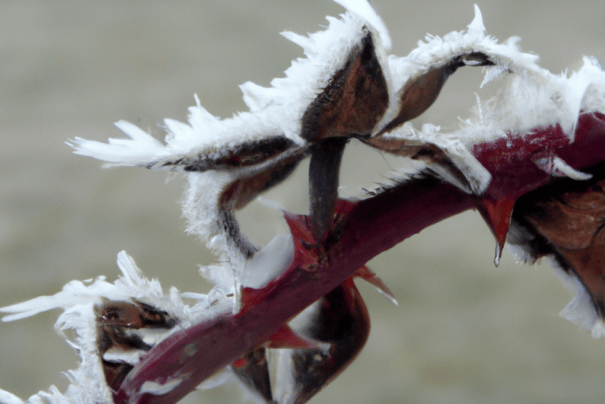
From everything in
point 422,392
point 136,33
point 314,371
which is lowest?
point 422,392

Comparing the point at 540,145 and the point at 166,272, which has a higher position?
the point at 540,145

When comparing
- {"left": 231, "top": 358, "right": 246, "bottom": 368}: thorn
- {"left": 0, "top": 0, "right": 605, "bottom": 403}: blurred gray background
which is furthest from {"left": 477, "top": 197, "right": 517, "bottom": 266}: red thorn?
{"left": 0, "top": 0, "right": 605, "bottom": 403}: blurred gray background

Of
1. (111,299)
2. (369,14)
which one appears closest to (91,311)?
(111,299)

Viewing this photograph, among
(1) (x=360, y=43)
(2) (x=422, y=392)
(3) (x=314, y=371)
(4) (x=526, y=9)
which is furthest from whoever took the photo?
(4) (x=526, y=9)

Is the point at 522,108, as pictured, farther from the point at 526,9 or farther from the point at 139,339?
the point at 526,9

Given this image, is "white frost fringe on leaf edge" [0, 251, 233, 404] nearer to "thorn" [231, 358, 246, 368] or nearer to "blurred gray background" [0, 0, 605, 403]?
"thorn" [231, 358, 246, 368]

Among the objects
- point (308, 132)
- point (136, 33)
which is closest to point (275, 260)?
point (308, 132)

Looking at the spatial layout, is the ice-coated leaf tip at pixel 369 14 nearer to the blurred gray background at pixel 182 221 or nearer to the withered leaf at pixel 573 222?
the withered leaf at pixel 573 222
